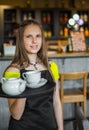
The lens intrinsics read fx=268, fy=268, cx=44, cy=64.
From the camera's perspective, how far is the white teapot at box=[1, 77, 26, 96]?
49.2 inches

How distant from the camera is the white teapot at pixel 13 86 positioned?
125 cm

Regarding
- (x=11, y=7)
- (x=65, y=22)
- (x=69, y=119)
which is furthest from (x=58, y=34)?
(x=69, y=119)

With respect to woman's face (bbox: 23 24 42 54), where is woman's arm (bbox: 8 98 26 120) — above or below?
below

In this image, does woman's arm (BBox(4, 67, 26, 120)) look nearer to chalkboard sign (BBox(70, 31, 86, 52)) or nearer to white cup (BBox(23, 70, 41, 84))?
white cup (BBox(23, 70, 41, 84))

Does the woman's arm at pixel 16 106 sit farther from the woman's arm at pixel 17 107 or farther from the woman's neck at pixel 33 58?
the woman's neck at pixel 33 58

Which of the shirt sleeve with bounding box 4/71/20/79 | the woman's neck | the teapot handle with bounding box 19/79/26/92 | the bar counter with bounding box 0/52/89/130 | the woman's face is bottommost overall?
the bar counter with bounding box 0/52/89/130

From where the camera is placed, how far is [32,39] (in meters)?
1.50

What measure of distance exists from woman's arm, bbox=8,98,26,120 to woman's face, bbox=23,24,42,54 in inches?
11.5

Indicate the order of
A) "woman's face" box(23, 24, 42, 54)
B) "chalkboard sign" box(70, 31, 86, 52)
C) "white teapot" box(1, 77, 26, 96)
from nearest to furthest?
"white teapot" box(1, 77, 26, 96) → "woman's face" box(23, 24, 42, 54) → "chalkboard sign" box(70, 31, 86, 52)

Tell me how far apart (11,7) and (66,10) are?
1432 mm

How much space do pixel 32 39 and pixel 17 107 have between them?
1.26 feet

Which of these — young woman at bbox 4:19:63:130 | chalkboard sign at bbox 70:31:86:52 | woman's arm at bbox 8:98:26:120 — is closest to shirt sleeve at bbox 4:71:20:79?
young woman at bbox 4:19:63:130

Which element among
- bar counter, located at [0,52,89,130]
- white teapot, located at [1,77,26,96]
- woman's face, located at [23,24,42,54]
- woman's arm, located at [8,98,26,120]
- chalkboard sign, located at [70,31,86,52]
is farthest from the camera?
chalkboard sign, located at [70,31,86,52]

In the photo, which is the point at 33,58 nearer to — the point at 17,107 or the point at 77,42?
the point at 17,107
